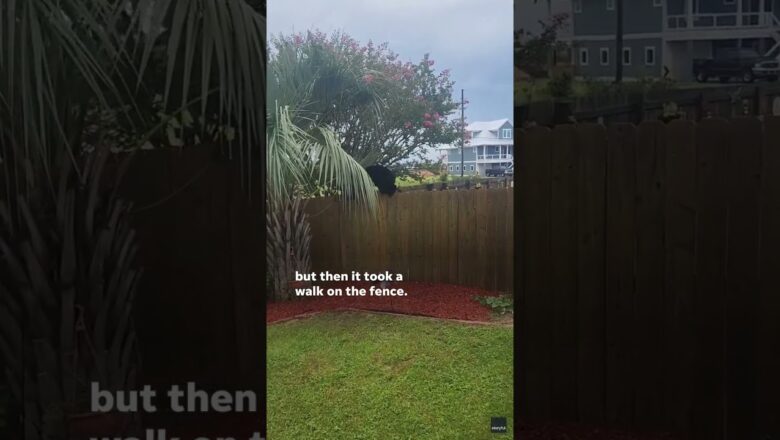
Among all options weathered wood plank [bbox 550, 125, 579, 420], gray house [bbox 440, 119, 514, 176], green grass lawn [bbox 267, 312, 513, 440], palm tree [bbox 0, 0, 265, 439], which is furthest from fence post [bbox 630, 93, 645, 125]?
palm tree [bbox 0, 0, 265, 439]

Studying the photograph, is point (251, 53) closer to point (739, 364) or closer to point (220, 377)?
point (220, 377)

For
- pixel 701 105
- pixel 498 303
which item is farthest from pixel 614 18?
pixel 498 303

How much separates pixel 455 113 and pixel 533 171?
39 centimetres

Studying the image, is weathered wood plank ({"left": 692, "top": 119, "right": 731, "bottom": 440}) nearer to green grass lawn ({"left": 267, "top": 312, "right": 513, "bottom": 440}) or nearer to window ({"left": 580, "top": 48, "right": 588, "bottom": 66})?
window ({"left": 580, "top": 48, "right": 588, "bottom": 66})

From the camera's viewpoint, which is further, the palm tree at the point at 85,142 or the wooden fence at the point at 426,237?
the wooden fence at the point at 426,237

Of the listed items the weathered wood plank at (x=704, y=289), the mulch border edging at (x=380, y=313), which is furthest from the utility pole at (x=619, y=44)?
the mulch border edging at (x=380, y=313)

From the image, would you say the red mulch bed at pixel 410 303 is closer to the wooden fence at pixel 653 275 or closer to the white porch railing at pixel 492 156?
the wooden fence at pixel 653 275

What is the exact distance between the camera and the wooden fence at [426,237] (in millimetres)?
2014

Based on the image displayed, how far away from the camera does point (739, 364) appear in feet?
6.54

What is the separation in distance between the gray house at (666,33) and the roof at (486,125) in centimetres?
35

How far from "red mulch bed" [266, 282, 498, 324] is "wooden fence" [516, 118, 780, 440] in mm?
217

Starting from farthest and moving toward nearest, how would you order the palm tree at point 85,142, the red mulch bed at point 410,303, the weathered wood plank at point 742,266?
the red mulch bed at point 410,303
the weathered wood plank at point 742,266
the palm tree at point 85,142

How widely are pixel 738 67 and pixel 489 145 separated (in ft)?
3.19

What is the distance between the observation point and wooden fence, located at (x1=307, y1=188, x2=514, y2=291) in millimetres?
2014
